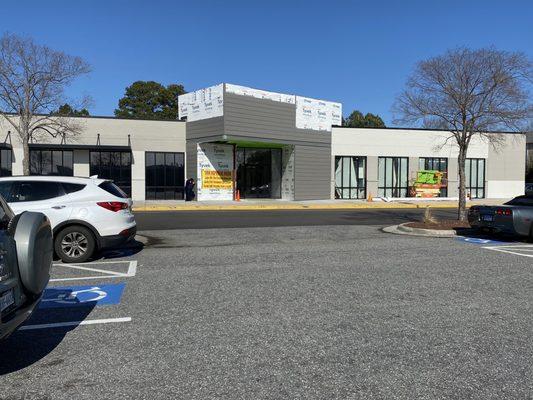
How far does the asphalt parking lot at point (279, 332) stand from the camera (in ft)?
12.1

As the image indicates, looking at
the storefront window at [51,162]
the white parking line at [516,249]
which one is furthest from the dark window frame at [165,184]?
the white parking line at [516,249]

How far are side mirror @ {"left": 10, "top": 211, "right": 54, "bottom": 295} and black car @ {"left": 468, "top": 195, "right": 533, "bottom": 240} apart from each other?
11.3 meters

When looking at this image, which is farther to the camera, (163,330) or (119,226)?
(119,226)

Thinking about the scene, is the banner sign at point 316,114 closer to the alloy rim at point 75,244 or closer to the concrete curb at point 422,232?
the concrete curb at point 422,232

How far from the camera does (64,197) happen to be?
29.3 ft

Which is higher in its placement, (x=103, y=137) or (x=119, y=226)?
(x=103, y=137)

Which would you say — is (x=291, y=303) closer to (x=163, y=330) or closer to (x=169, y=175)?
(x=163, y=330)

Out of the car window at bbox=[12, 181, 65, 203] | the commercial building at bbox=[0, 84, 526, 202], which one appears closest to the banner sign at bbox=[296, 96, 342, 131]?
the commercial building at bbox=[0, 84, 526, 202]

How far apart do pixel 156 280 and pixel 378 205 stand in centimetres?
2203

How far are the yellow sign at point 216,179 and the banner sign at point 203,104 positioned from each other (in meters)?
3.43

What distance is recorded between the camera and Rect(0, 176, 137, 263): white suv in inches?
346

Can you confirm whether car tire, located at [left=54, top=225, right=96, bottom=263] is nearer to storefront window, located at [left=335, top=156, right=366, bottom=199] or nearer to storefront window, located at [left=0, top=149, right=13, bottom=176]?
storefront window, located at [left=0, top=149, right=13, bottom=176]

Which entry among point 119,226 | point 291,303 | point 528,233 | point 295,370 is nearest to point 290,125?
point 528,233

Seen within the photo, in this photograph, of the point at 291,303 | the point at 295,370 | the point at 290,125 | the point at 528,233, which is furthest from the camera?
the point at 290,125
